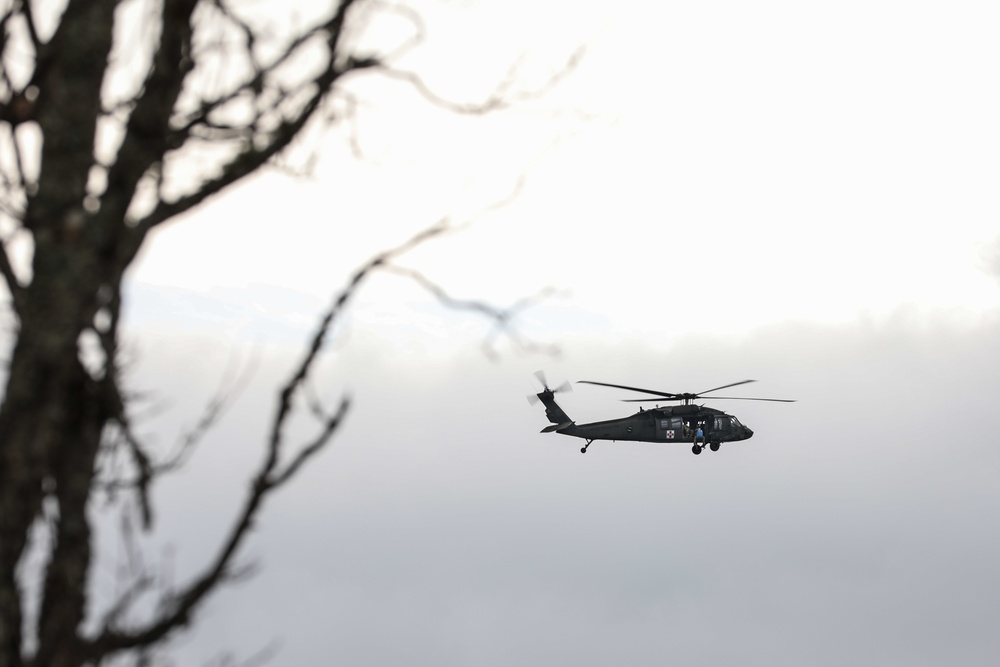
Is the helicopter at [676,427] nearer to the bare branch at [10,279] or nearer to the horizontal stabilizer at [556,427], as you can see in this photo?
the horizontal stabilizer at [556,427]

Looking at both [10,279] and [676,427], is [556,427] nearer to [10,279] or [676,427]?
[676,427]

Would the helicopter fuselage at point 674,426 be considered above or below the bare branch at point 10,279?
below

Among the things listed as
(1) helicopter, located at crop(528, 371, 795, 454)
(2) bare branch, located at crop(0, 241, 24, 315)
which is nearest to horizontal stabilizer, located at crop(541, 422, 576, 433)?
(1) helicopter, located at crop(528, 371, 795, 454)

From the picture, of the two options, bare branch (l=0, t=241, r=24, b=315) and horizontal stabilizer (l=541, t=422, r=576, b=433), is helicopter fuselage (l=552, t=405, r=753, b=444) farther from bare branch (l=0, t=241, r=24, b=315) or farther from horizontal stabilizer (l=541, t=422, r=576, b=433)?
bare branch (l=0, t=241, r=24, b=315)

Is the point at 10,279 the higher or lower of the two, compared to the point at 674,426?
higher

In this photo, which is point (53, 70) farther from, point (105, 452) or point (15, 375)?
point (105, 452)

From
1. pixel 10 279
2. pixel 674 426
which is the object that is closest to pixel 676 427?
pixel 674 426

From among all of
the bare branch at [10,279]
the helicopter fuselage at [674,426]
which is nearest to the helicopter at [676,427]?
the helicopter fuselage at [674,426]

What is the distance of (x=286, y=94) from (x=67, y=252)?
1319mm

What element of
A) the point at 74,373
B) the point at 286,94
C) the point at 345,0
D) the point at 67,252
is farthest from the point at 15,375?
the point at 345,0

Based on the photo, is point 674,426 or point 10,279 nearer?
point 10,279

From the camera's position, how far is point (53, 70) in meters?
5.07

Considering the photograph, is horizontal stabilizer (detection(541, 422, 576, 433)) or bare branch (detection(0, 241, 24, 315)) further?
horizontal stabilizer (detection(541, 422, 576, 433))

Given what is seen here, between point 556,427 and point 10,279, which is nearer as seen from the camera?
point 10,279
